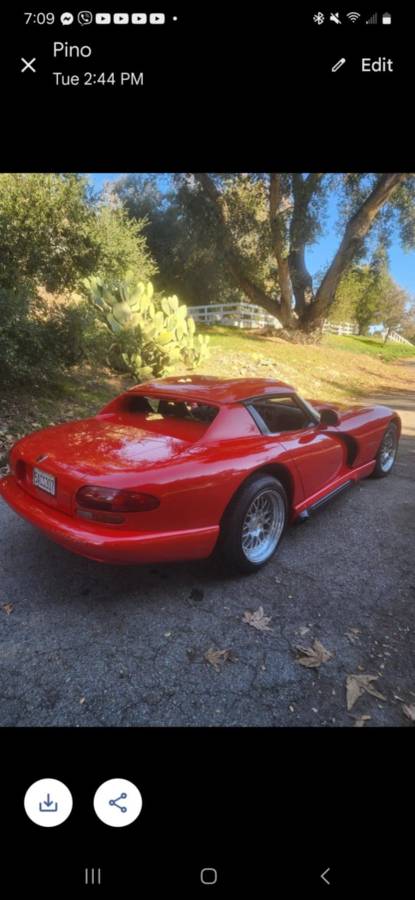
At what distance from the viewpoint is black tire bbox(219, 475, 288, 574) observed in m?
2.48

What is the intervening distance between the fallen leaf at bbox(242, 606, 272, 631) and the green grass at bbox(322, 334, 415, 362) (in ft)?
39.0

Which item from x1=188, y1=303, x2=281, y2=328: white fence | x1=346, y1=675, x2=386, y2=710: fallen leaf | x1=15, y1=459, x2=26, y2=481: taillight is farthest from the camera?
x1=188, y1=303, x2=281, y2=328: white fence

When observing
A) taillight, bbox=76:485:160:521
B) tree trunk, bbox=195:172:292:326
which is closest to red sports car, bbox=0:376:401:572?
taillight, bbox=76:485:160:521

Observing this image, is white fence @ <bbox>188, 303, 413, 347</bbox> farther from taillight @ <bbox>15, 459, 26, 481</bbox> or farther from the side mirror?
taillight @ <bbox>15, 459, 26, 481</bbox>

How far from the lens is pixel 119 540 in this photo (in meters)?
2.07

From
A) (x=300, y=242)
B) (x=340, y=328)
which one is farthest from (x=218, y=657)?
(x=340, y=328)

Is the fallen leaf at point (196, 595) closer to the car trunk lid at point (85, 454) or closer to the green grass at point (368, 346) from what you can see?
the car trunk lid at point (85, 454)

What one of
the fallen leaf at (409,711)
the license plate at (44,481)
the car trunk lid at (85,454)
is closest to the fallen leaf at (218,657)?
the fallen leaf at (409,711)

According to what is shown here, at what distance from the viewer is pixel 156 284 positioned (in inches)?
615

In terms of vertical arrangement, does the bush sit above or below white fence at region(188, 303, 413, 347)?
below
